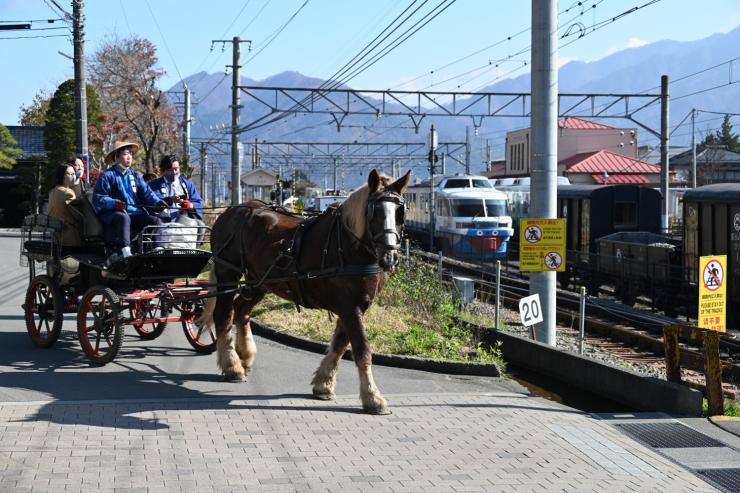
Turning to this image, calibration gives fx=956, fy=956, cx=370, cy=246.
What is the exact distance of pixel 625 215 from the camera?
31297mm

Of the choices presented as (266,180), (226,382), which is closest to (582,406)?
(226,382)

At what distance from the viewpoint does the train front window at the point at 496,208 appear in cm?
3822

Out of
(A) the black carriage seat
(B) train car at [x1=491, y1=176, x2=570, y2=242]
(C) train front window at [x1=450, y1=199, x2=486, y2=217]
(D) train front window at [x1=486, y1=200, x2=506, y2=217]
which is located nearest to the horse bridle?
(A) the black carriage seat

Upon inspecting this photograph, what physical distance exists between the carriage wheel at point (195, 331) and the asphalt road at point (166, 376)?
12cm

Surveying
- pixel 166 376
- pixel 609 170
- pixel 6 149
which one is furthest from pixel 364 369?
pixel 609 170

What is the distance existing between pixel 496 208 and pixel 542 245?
25906mm

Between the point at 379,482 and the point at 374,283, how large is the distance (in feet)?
8.86

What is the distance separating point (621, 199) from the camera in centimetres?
3108

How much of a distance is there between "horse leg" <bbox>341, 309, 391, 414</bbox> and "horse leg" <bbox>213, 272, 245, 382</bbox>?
1.90 m

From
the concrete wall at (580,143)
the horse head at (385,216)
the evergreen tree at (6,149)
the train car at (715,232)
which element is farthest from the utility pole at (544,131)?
the concrete wall at (580,143)

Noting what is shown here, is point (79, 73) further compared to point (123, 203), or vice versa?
point (79, 73)

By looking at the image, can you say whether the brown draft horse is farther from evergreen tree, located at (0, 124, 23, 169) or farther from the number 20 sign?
evergreen tree, located at (0, 124, 23, 169)

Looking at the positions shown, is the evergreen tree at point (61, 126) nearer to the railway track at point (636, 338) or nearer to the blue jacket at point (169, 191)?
the railway track at point (636, 338)

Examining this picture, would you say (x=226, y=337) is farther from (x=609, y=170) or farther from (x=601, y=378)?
(x=609, y=170)
